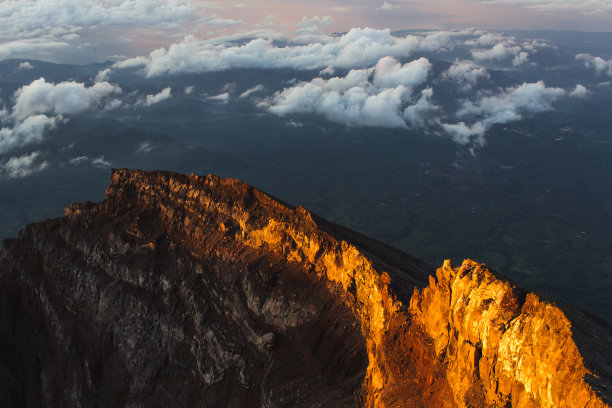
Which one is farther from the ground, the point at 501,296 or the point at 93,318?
the point at 501,296

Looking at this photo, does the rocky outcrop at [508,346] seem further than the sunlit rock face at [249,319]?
No

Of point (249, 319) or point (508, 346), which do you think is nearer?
point (508, 346)

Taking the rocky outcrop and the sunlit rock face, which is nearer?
the rocky outcrop

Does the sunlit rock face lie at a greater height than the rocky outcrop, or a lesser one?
lesser

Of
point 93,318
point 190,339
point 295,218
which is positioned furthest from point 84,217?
point 295,218

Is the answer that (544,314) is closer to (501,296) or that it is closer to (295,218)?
(501,296)

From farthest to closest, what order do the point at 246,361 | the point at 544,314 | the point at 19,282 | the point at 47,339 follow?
the point at 19,282, the point at 47,339, the point at 246,361, the point at 544,314

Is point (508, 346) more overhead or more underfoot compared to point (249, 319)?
more overhead

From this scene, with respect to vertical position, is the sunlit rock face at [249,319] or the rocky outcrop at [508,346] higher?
the rocky outcrop at [508,346]
